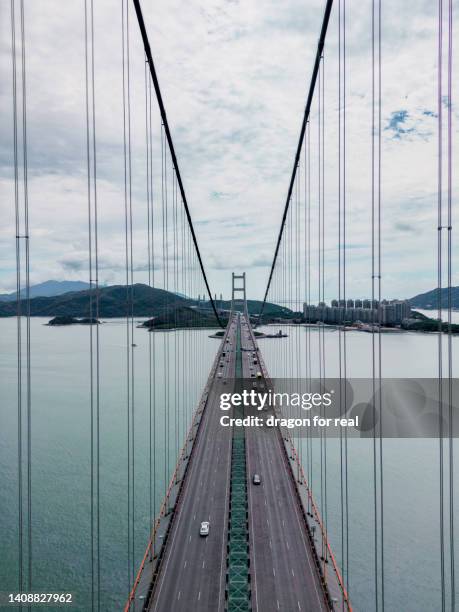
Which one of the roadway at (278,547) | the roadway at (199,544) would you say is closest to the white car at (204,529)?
the roadway at (199,544)


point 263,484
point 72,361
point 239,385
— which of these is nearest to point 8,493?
point 263,484

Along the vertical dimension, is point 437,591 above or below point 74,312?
below

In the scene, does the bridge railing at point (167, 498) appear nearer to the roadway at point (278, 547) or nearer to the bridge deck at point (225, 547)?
the bridge deck at point (225, 547)

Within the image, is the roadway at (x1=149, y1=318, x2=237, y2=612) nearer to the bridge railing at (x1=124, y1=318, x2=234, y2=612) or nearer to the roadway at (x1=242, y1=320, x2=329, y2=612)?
the bridge railing at (x1=124, y1=318, x2=234, y2=612)

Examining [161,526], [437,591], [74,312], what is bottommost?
[437,591]

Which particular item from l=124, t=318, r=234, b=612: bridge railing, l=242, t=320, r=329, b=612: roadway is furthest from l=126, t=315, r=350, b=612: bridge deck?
l=124, t=318, r=234, b=612: bridge railing

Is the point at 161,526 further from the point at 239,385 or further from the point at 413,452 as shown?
the point at 239,385

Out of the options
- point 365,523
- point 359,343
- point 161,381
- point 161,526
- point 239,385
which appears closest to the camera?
point 161,526
